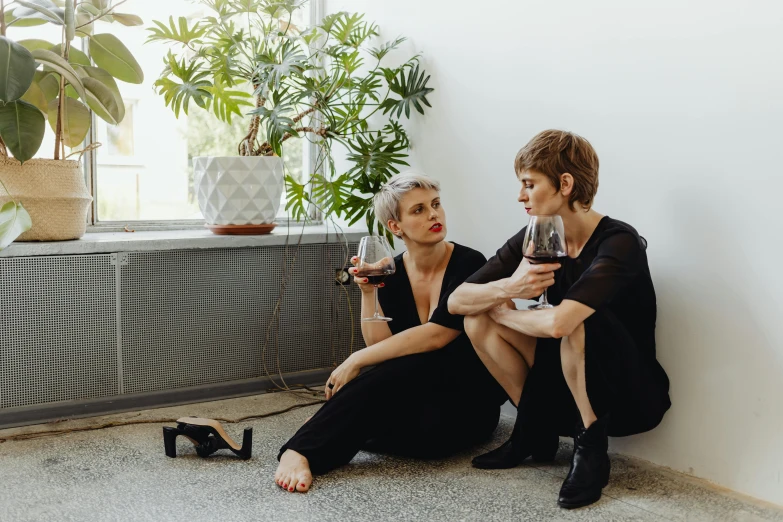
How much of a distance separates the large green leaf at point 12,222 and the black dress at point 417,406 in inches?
42.3

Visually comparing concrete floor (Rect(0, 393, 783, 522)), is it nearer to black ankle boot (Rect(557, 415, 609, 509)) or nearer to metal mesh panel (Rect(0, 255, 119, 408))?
black ankle boot (Rect(557, 415, 609, 509))

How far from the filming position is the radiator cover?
267 cm

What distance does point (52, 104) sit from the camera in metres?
2.80

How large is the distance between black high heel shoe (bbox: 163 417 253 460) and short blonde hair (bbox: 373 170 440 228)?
2.60 ft

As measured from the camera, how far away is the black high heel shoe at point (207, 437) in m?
2.35

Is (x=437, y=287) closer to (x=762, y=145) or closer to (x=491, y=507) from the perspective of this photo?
(x=491, y=507)

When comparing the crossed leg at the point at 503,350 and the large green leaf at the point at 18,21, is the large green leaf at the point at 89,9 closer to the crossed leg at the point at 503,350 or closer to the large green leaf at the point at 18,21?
the large green leaf at the point at 18,21

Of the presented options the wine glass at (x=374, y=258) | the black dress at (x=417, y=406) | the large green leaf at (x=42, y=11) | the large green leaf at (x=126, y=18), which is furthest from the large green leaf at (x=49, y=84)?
the black dress at (x=417, y=406)

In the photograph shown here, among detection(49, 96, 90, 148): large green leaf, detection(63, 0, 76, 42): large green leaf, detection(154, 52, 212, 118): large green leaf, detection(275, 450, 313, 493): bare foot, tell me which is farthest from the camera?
detection(154, 52, 212, 118): large green leaf

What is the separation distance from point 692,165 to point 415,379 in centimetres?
99

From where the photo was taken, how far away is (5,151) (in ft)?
8.75

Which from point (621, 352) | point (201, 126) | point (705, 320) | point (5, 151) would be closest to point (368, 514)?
point (621, 352)

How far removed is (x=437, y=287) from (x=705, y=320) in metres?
0.81

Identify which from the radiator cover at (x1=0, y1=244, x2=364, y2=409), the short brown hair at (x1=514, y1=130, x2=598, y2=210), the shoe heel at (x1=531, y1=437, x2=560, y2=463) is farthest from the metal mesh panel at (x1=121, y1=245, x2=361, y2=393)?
the short brown hair at (x1=514, y1=130, x2=598, y2=210)
